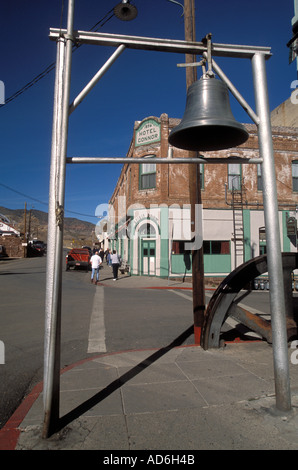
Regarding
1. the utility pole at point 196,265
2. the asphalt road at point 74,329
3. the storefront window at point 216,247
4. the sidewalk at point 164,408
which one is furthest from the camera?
the storefront window at point 216,247

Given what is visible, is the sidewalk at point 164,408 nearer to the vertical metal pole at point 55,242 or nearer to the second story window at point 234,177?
the vertical metal pole at point 55,242

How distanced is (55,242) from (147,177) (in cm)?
1794

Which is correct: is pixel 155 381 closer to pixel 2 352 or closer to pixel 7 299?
pixel 2 352

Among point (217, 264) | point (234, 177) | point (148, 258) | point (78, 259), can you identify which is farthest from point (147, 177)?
point (78, 259)

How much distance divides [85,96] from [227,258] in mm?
17798

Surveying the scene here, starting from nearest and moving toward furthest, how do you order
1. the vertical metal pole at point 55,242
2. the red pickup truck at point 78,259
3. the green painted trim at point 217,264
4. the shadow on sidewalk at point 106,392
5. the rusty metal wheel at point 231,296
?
the vertical metal pole at point 55,242
the shadow on sidewalk at point 106,392
the rusty metal wheel at point 231,296
the green painted trim at point 217,264
the red pickup truck at point 78,259

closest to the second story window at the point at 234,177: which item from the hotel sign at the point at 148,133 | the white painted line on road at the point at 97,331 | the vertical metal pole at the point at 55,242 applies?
the hotel sign at the point at 148,133

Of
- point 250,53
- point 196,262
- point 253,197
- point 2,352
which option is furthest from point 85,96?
point 253,197

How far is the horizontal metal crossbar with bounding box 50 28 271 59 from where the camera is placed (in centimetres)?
334

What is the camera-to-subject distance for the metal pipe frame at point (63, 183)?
2846mm

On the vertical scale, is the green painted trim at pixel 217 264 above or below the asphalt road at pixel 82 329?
above

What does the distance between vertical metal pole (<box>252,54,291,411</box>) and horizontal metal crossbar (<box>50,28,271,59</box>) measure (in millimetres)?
685

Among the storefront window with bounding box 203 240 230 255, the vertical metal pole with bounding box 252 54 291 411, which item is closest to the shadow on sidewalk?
the vertical metal pole with bounding box 252 54 291 411

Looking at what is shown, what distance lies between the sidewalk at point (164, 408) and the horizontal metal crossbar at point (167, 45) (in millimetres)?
3750
